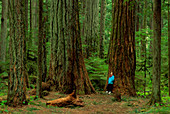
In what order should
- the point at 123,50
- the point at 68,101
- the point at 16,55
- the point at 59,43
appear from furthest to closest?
the point at 123,50, the point at 59,43, the point at 68,101, the point at 16,55

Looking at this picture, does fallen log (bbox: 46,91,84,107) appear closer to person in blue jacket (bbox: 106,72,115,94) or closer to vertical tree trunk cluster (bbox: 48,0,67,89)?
vertical tree trunk cluster (bbox: 48,0,67,89)

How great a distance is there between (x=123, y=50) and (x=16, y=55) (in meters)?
6.18

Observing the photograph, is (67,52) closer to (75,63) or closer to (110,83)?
(75,63)

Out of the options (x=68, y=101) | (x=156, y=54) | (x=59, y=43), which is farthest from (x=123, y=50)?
(x=68, y=101)

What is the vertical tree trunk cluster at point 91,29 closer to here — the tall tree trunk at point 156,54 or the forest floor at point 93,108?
the forest floor at point 93,108

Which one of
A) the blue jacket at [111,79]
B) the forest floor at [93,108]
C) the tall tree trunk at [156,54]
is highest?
the tall tree trunk at [156,54]

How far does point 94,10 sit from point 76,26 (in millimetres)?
9563

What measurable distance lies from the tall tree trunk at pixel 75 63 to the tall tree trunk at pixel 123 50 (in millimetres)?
1801

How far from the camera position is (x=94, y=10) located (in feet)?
63.0

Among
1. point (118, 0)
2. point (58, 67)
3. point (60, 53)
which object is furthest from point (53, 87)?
point (118, 0)

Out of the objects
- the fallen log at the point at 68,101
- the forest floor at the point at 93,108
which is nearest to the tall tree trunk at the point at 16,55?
the forest floor at the point at 93,108

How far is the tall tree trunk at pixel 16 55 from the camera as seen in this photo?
6.21 metres

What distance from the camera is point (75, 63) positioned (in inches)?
394

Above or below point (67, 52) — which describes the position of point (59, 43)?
above
